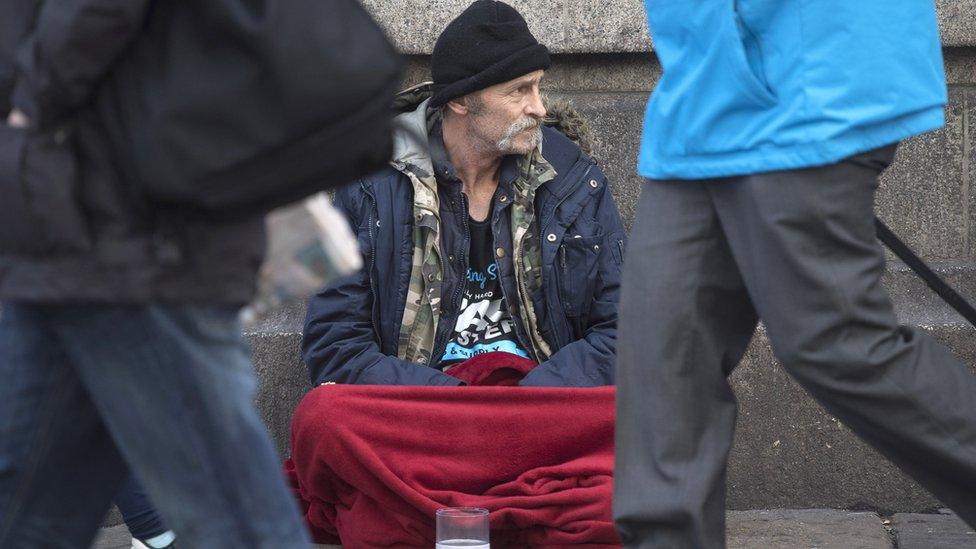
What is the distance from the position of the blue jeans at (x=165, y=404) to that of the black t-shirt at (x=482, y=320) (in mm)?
2266

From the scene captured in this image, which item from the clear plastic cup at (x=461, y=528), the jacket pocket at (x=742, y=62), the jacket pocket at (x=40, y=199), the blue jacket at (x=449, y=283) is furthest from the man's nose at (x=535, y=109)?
the jacket pocket at (x=40, y=199)

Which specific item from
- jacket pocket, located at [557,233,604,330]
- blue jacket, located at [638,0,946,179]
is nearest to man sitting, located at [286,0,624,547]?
jacket pocket, located at [557,233,604,330]

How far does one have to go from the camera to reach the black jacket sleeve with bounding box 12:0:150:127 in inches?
73.4

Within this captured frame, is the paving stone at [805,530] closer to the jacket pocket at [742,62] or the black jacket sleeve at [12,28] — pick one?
the jacket pocket at [742,62]

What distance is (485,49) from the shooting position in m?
4.42

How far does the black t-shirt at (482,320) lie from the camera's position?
169 inches

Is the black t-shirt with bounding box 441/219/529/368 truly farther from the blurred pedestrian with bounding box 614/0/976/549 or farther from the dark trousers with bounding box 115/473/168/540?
the blurred pedestrian with bounding box 614/0/976/549

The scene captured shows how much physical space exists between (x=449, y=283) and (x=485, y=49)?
2.32ft

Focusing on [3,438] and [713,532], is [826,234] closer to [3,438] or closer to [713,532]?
[713,532]

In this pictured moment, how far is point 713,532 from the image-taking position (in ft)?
8.96

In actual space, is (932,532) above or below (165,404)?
below

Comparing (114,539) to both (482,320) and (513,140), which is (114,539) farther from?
(513,140)

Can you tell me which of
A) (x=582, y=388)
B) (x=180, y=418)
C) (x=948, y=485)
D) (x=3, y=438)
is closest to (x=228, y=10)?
(x=180, y=418)

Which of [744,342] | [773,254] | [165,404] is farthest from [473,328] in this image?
[165,404]
